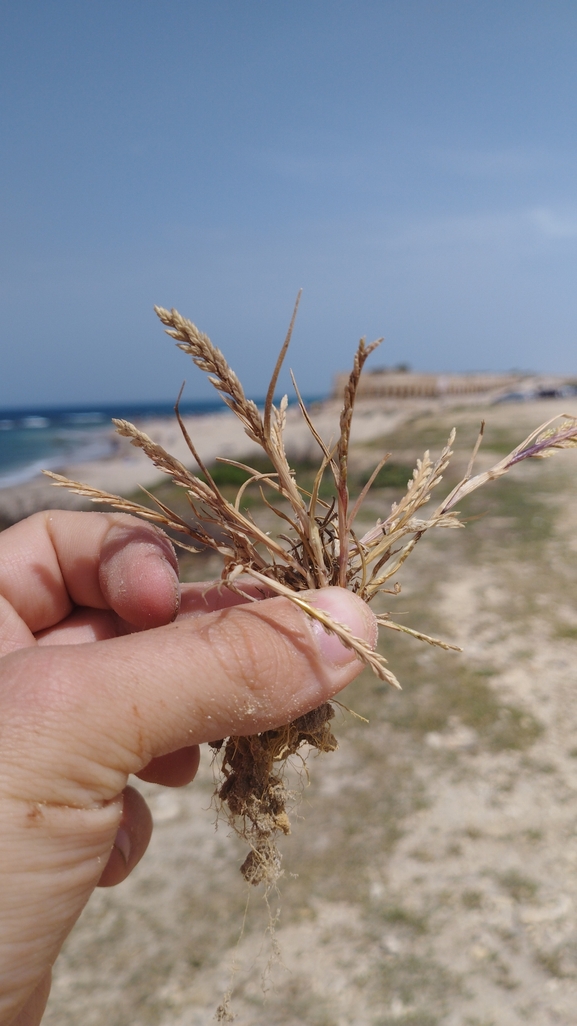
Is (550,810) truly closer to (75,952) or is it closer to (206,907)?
(206,907)

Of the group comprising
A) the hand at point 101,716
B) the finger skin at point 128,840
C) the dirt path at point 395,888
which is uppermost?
the hand at point 101,716

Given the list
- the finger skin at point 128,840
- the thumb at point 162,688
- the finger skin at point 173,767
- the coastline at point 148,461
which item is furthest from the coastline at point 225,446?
the finger skin at point 128,840

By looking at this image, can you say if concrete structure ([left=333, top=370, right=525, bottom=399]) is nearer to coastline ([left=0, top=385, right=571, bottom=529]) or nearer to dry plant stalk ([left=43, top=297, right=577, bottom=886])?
coastline ([left=0, top=385, right=571, bottom=529])

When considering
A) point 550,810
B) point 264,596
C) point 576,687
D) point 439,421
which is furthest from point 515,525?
point 439,421

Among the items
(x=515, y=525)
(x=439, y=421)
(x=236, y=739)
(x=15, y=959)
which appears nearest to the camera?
(x=15, y=959)

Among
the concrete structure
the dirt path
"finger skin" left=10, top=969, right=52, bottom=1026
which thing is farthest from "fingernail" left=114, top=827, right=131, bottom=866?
the concrete structure

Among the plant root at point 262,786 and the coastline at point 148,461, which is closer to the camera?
the plant root at point 262,786

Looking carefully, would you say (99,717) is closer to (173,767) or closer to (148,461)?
(173,767)

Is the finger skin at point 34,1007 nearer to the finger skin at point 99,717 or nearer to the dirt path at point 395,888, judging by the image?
the finger skin at point 99,717
